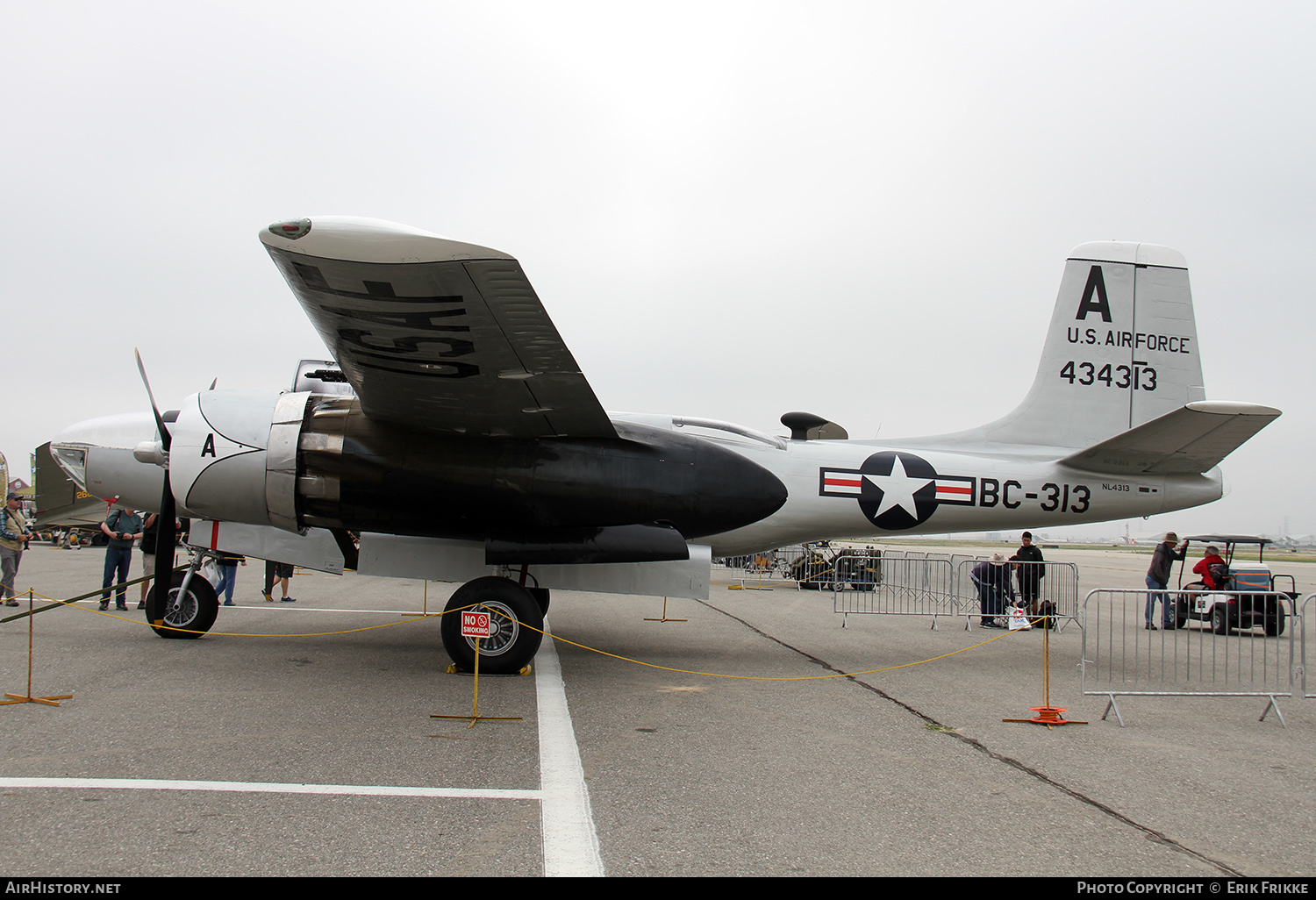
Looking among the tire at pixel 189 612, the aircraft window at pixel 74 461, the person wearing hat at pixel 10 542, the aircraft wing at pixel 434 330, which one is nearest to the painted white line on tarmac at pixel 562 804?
the aircraft wing at pixel 434 330

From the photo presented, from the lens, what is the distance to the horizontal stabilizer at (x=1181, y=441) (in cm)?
723

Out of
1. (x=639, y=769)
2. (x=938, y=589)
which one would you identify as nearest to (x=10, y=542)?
(x=639, y=769)

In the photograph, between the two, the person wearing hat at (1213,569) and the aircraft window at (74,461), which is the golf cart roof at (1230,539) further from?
the aircraft window at (74,461)

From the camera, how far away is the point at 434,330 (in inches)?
217

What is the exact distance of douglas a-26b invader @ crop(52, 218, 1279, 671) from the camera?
→ 229 inches

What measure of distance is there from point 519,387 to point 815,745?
11.9ft

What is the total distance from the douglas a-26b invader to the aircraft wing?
0.07 ft

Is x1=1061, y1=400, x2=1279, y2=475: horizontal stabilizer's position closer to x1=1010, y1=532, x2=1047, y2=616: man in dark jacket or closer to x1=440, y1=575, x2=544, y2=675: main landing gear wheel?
x1=1010, y1=532, x2=1047, y2=616: man in dark jacket

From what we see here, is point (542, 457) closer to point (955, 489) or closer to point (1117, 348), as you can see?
point (955, 489)

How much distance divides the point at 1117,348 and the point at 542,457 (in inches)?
277

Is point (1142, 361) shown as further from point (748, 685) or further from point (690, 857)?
point (690, 857)

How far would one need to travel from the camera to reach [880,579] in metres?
15.6

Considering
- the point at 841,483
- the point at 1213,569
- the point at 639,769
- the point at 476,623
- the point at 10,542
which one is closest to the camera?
the point at 639,769

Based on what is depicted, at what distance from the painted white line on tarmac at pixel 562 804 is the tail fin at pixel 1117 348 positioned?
6372 millimetres
